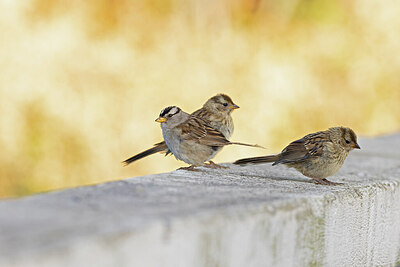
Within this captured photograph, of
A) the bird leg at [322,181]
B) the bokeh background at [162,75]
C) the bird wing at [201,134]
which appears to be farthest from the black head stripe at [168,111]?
the bokeh background at [162,75]

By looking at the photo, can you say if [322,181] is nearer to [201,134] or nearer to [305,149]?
[305,149]

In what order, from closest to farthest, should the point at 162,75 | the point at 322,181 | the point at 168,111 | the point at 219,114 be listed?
the point at 322,181 → the point at 168,111 → the point at 219,114 → the point at 162,75

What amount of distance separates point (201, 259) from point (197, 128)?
216 cm

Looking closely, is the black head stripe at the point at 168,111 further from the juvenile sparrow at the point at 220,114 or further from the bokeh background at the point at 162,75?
the bokeh background at the point at 162,75

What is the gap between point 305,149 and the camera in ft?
12.7

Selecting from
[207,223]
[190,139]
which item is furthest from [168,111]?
[207,223]

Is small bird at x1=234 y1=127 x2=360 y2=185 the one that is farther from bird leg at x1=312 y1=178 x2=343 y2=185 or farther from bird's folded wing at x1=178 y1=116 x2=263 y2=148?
bird's folded wing at x1=178 y1=116 x2=263 y2=148

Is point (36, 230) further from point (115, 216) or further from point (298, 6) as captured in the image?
point (298, 6)

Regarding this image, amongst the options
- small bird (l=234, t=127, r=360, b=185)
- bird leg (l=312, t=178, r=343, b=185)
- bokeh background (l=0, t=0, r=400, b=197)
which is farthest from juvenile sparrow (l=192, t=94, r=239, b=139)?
bokeh background (l=0, t=0, r=400, b=197)

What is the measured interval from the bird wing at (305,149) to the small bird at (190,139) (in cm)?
38

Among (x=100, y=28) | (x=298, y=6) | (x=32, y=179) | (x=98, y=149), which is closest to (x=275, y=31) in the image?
(x=298, y=6)

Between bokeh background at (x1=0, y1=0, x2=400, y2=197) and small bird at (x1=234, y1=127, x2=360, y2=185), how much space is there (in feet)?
16.1

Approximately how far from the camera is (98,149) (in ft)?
28.8

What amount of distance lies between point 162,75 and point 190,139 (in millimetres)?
5236
